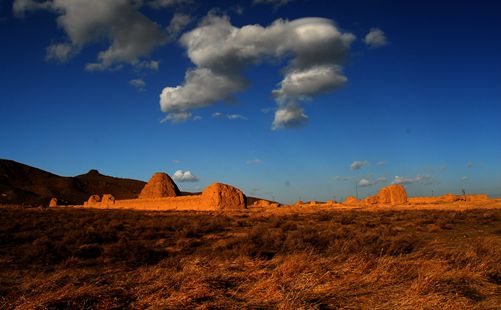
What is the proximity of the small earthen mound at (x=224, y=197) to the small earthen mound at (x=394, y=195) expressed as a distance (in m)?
19.9

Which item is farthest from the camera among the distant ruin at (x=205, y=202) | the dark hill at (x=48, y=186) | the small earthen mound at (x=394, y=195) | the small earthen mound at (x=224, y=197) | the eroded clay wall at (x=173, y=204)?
the dark hill at (x=48, y=186)

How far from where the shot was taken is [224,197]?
122ft

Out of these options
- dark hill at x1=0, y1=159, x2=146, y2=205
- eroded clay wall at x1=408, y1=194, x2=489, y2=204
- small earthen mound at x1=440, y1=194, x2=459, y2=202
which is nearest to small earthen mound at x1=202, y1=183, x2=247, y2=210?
eroded clay wall at x1=408, y1=194, x2=489, y2=204

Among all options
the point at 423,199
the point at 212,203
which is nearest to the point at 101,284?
the point at 212,203

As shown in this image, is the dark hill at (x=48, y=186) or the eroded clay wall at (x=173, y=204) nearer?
the eroded clay wall at (x=173, y=204)

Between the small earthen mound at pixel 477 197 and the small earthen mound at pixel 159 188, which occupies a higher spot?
the small earthen mound at pixel 159 188

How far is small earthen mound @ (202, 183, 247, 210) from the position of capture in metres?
36.7

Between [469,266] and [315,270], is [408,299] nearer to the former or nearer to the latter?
[315,270]

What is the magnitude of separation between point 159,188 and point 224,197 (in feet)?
67.7


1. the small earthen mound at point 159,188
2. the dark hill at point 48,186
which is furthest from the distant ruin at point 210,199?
the dark hill at point 48,186

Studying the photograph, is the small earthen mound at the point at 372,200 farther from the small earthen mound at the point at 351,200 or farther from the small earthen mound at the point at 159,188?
the small earthen mound at the point at 159,188

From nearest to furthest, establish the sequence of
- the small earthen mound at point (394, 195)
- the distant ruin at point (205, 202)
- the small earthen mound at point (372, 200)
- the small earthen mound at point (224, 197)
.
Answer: the small earthen mound at point (224, 197)
the distant ruin at point (205, 202)
the small earthen mound at point (394, 195)
the small earthen mound at point (372, 200)

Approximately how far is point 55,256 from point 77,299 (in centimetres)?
649

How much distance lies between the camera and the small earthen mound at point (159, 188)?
54.3m
